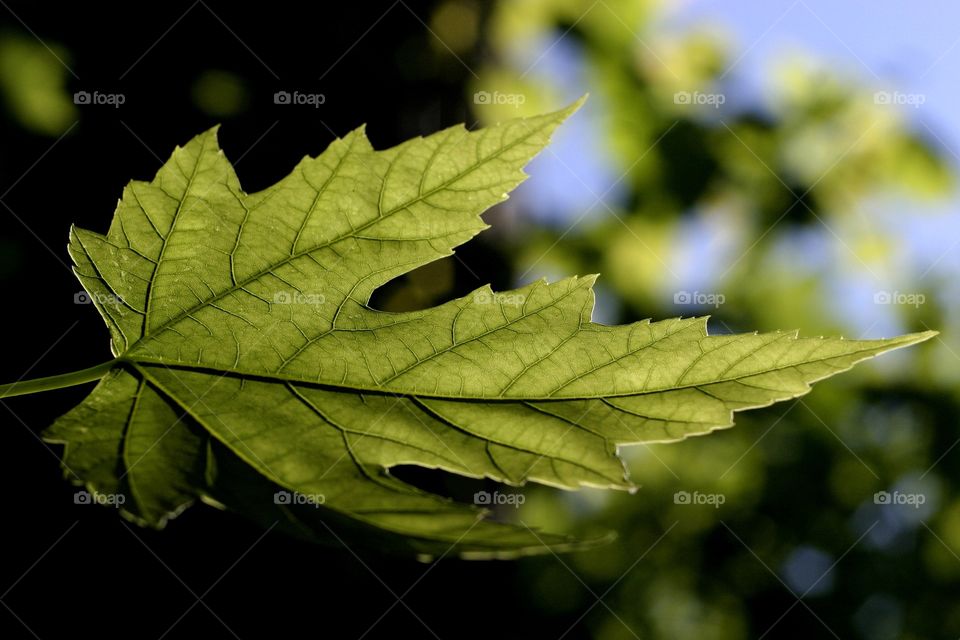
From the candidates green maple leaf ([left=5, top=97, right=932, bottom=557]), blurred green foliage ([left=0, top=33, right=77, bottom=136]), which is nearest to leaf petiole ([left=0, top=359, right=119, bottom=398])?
green maple leaf ([left=5, top=97, right=932, bottom=557])

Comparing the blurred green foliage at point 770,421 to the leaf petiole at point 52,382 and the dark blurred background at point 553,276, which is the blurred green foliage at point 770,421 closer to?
the dark blurred background at point 553,276

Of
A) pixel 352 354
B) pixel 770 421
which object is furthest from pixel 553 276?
pixel 352 354

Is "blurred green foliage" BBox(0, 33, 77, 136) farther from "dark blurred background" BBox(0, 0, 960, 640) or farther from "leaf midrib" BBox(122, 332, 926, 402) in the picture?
"leaf midrib" BBox(122, 332, 926, 402)

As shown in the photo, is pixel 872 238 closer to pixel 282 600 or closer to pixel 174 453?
pixel 282 600

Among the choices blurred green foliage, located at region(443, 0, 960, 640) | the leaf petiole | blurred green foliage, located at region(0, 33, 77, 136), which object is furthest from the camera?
blurred green foliage, located at region(443, 0, 960, 640)

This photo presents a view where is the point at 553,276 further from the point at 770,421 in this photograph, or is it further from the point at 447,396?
the point at 447,396

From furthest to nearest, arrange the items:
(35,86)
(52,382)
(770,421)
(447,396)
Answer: (770,421) < (35,86) < (447,396) < (52,382)

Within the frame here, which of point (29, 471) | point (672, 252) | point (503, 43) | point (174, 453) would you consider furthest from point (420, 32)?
point (174, 453)
